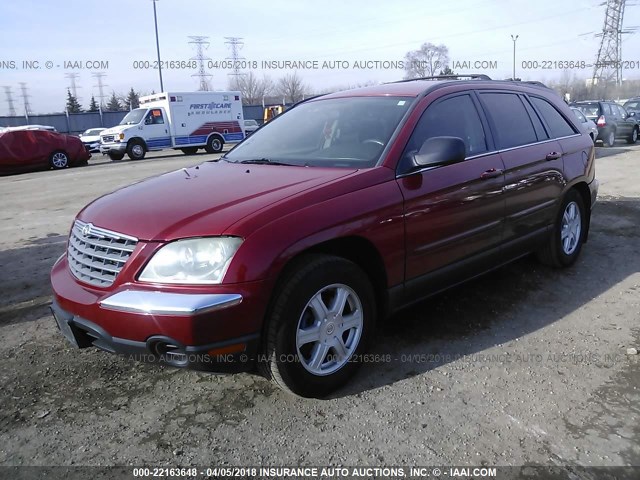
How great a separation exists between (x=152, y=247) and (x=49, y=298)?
265cm

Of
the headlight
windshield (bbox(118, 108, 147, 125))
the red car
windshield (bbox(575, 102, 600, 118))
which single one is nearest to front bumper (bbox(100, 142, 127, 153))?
windshield (bbox(118, 108, 147, 125))

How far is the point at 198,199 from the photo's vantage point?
2.93m

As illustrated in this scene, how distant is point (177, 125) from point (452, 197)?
70.6ft

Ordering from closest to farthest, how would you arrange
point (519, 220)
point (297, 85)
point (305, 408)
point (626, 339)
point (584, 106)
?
point (305, 408)
point (626, 339)
point (519, 220)
point (584, 106)
point (297, 85)

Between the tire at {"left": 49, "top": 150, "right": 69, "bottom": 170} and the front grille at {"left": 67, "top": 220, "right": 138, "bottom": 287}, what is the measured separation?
18.5m

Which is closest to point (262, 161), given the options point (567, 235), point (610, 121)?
point (567, 235)

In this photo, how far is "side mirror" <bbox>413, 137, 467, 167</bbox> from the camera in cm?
317

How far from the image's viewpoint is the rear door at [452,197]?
10.7 ft

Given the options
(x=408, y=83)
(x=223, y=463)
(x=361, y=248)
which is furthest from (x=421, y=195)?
(x=223, y=463)

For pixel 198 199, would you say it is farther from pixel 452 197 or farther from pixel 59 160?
pixel 59 160

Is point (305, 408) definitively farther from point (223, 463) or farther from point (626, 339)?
point (626, 339)

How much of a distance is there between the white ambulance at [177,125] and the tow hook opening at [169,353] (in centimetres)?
2087

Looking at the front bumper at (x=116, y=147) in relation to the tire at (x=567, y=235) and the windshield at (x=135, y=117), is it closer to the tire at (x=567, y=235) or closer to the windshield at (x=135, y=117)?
the windshield at (x=135, y=117)

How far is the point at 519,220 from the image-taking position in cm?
417
